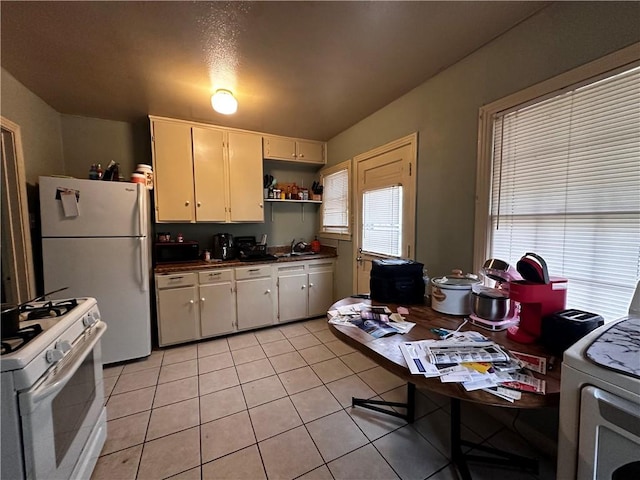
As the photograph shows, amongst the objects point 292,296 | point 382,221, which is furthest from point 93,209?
point 382,221

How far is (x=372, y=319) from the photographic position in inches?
57.5

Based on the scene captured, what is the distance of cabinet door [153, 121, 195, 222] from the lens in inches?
109

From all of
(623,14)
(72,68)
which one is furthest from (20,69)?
(623,14)

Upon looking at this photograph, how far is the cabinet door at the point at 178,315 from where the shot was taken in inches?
105

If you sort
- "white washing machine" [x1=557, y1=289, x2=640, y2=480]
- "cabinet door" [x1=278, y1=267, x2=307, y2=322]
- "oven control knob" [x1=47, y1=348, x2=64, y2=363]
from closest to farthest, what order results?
"white washing machine" [x1=557, y1=289, x2=640, y2=480] → "oven control knob" [x1=47, y1=348, x2=64, y2=363] → "cabinet door" [x1=278, y1=267, x2=307, y2=322]

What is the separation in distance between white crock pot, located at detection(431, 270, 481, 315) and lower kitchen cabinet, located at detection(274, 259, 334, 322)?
200 cm

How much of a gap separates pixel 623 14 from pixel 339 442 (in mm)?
2578

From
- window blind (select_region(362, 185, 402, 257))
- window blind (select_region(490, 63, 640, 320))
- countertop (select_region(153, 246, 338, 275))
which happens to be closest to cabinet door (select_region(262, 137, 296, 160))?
window blind (select_region(362, 185, 402, 257))

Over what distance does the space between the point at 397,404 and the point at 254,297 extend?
190 cm

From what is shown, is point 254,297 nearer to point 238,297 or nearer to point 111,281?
point 238,297

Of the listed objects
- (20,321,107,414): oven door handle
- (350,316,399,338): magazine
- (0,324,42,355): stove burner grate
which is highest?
(0,324,42,355): stove burner grate

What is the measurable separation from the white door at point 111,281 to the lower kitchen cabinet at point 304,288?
4.64 ft

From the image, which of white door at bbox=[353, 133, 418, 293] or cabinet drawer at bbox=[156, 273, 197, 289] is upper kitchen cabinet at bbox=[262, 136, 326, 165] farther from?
cabinet drawer at bbox=[156, 273, 197, 289]

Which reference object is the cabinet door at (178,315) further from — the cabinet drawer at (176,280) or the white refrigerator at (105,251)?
the white refrigerator at (105,251)
